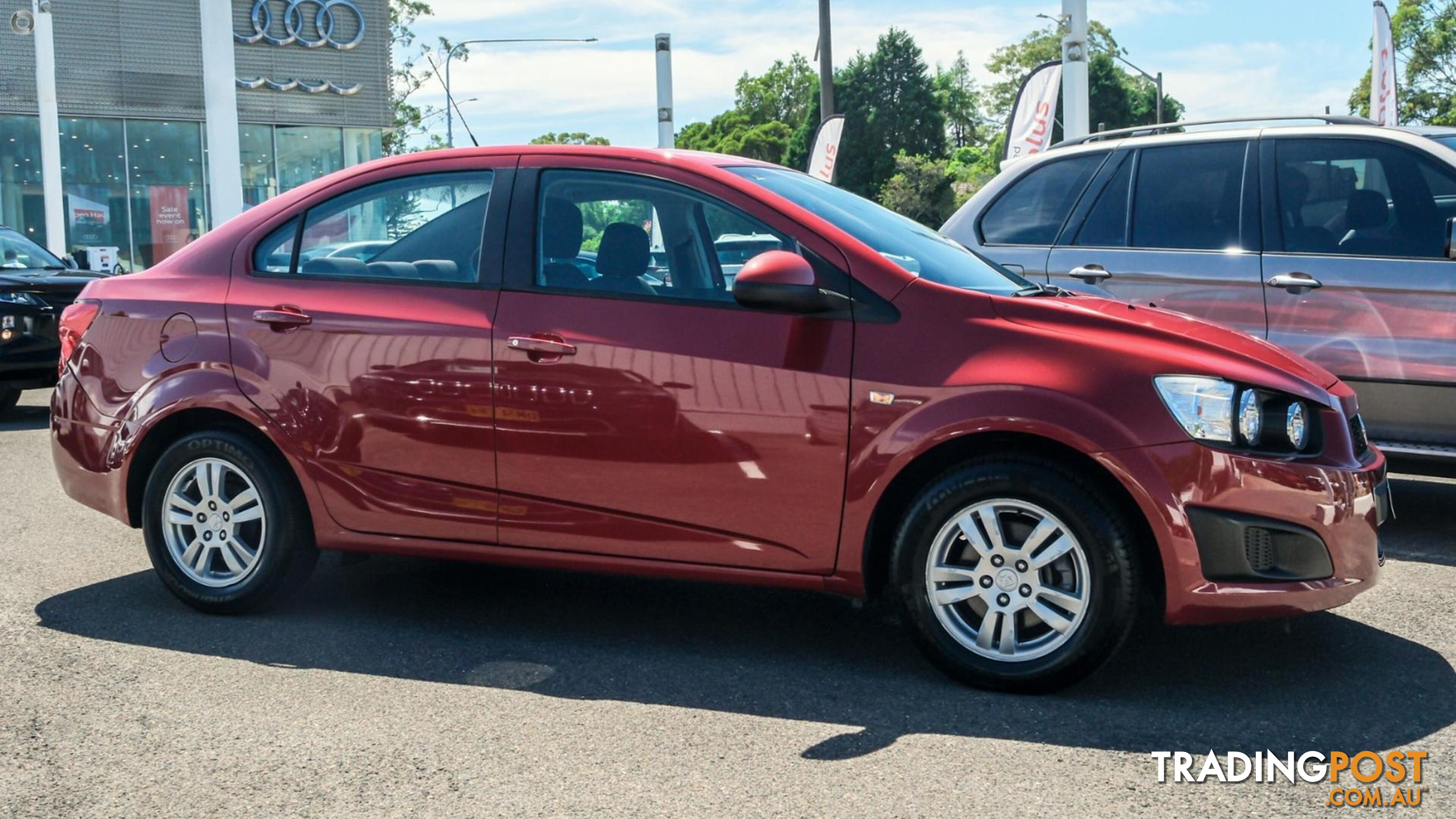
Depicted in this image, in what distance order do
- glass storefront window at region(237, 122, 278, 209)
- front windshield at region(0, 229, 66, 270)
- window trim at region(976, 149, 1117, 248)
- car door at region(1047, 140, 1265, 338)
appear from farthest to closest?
glass storefront window at region(237, 122, 278, 209)
front windshield at region(0, 229, 66, 270)
window trim at region(976, 149, 1117, 248)
car door at region(1047, 140, 1265, 338)

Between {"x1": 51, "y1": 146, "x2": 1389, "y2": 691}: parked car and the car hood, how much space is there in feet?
0.05

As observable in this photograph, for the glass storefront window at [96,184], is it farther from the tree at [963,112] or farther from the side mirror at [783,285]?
the tree at [963,112]

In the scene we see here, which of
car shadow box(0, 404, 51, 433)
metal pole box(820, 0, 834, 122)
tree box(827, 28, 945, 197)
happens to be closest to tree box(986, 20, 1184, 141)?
tree box(827, 28, 945, 197)

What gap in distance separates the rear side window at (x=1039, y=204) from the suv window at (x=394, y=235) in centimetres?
332

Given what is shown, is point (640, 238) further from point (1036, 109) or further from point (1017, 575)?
point (1036, 109)


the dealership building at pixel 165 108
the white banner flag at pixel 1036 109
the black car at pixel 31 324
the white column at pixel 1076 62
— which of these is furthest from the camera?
the dealership building at pixel 165 108

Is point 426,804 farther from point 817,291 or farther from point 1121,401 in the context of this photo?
point 1121,401

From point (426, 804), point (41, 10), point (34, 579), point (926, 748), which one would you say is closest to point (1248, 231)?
point (926, 748)

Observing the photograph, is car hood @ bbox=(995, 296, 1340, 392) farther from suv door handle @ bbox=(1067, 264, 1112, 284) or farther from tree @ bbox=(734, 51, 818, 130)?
tree @ bbox=(734, 51, 818, 130)

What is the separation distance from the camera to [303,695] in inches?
175

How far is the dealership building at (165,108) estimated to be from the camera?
30953 millimetres

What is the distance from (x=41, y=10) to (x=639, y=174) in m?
25.9

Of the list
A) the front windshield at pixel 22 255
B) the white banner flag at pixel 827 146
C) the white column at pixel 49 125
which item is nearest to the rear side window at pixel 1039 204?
the front windshield at pixel 22 255

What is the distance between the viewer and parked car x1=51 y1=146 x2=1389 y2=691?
13.8ft
